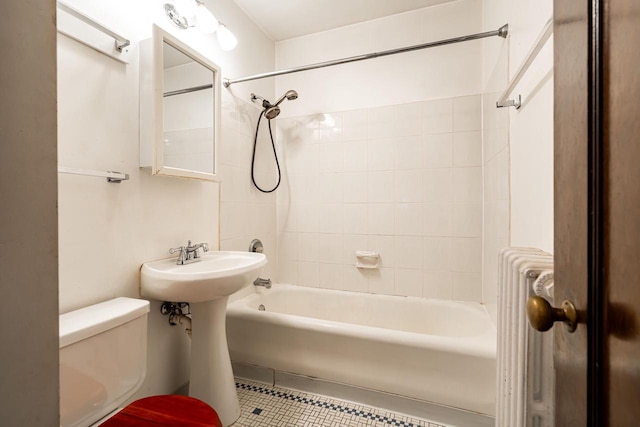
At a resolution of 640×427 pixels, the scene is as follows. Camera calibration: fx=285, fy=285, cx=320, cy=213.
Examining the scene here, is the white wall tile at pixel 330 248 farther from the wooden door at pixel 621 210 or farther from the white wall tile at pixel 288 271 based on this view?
the wooden door at pixel 621 210

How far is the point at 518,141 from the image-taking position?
46.9 inches

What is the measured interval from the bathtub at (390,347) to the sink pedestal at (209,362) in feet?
1.01

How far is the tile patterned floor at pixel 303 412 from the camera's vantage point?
1396mm

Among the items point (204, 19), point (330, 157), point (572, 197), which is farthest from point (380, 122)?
point (572, 197)

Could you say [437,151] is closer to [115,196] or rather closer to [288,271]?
[288,271]

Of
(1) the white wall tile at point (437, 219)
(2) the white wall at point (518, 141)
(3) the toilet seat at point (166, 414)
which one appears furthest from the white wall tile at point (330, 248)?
(3) the toilet seat at point (166, 414)

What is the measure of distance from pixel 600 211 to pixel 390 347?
4.08 feet

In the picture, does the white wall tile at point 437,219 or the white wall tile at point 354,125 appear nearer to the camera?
the white wall tile at point 437,219

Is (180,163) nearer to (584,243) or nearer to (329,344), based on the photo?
(329,344)

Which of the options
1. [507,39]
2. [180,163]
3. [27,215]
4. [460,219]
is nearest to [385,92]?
[507,39]

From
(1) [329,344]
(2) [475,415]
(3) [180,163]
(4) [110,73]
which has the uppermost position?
(4) [110,73]

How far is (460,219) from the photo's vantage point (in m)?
1.94

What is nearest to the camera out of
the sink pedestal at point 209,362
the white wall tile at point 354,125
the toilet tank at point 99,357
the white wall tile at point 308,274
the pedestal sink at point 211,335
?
the toilet tank at point 99,357

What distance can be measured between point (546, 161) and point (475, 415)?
3.95 ft
